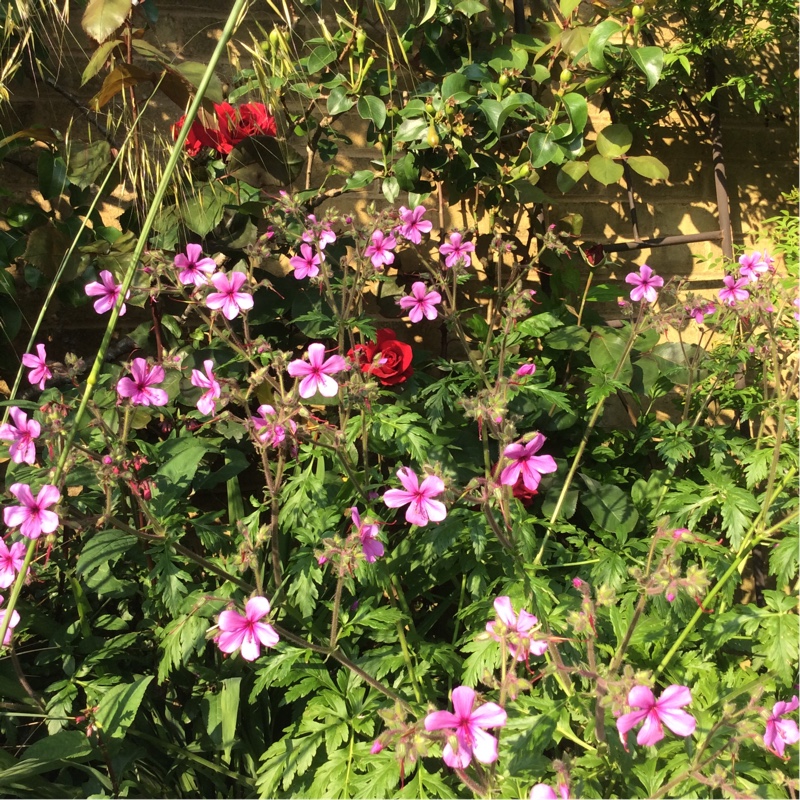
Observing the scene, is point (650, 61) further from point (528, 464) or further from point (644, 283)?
point (528, 464)

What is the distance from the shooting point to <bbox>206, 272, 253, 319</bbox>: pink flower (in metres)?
1.42

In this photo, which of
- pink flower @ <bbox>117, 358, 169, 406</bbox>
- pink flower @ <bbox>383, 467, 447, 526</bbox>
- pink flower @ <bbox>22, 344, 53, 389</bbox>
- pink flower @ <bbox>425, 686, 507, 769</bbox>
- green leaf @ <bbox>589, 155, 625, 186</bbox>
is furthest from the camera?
green leaf @ <bbox>589, 155, 625, 186</bbox>

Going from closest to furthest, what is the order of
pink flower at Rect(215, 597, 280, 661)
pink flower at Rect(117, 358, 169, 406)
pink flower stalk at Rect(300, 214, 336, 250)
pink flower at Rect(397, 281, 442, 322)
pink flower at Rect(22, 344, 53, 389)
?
pink flower at Rect(215, 597, 280, 661) < pink flower at Rect(117, 358, 169, 406) < pink flower at Rect(22, 344, 53, 389) < pink flower stalk at Rect(300, 214, 336, 250) < pink flower at Rect(397, 281, 442, 322)

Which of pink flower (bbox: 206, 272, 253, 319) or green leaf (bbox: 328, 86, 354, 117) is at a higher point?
green leaf (bbox: 328, 86, 354, 117)

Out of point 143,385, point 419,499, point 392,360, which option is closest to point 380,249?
point 392,360

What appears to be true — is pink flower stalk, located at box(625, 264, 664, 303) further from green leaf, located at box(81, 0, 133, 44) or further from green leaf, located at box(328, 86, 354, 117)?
green leaf, located at box(81, 0, 133, 44)

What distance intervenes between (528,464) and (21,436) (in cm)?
92

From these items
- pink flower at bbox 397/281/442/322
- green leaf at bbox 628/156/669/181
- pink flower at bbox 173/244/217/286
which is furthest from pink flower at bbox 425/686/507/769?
green leaf at bbox 628/156/669/181

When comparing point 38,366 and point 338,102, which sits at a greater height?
point 338,102

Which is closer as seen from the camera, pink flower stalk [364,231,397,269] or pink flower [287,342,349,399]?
pink flower [287,342,349,399]

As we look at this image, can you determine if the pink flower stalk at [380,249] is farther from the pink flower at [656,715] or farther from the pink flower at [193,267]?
the pink flower at [656,715]

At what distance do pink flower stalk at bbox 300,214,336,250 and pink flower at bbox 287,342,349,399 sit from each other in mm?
469

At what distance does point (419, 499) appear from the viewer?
3.90 feet

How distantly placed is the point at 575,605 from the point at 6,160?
2.03 m
